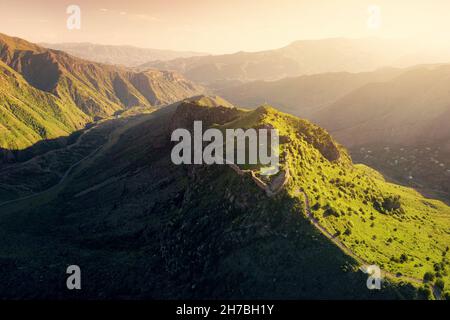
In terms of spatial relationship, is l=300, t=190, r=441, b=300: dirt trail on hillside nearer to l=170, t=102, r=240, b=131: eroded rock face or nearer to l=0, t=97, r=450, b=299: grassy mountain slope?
l=0, t=97, r=450, b=299: grassy mountain slope

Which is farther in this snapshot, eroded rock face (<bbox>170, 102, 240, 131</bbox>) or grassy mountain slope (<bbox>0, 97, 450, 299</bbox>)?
eroded rock face (<bbox>170, 102, 240, 131</bbox>)

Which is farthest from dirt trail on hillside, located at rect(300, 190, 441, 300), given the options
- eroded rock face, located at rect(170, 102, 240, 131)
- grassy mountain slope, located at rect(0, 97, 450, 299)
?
eroded rock face, located at rect(170, 102, 240, 131)

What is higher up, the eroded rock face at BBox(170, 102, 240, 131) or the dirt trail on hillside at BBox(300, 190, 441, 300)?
the eroded rock face at BBox(170, 102, 240, 131)

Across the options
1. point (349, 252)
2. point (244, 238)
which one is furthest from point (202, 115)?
point (349, 252)

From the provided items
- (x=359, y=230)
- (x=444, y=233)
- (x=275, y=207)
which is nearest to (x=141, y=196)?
(x=275, y=207)

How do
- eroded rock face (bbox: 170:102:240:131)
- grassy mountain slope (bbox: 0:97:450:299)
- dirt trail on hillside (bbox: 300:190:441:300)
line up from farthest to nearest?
eroded rock face (bbox: 170:102:240:131), grassy mountain slope (bbox: 0:97:450:299), dirt trail on hillside (bbox: 300:190:441:300)

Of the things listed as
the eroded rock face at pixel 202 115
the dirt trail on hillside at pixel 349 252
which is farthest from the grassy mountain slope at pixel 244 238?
the eroded rock face at pixel 202 115

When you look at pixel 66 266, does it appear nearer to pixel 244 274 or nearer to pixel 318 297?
pixel 244 274
